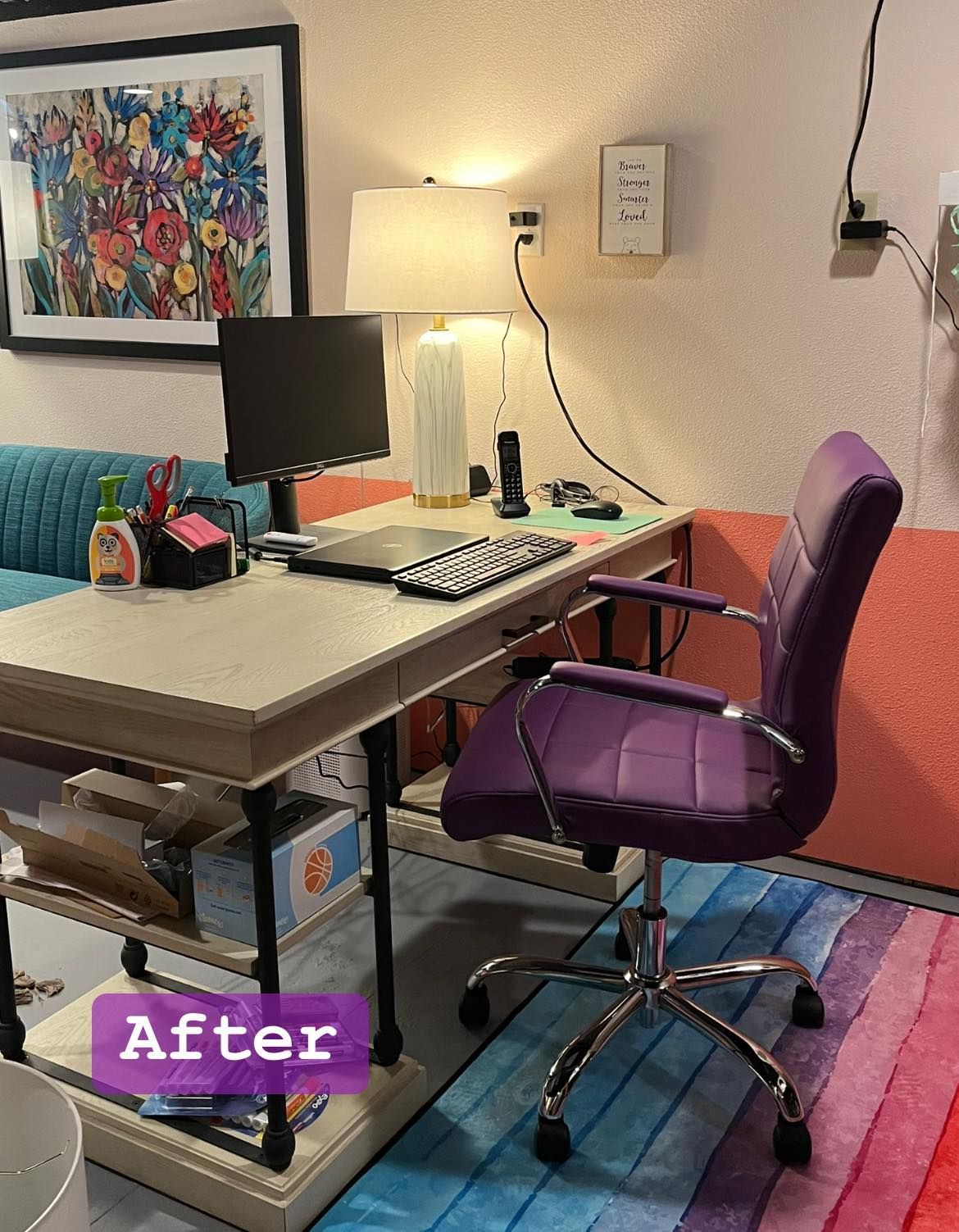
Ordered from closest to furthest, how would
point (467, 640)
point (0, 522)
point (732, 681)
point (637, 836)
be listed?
1. point (637, 836)
2. point (467, 640)
3. point (732, 681)
4. point (0, 522)

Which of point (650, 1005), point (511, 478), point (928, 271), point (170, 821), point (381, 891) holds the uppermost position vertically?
point (928, 271)

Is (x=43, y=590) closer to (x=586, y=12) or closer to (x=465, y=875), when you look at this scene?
(x=465, y=875)

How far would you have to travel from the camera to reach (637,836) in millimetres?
1846

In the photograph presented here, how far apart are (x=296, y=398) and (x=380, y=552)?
0.38 meters

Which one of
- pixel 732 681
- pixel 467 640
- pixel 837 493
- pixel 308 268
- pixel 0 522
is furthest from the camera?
pixel 0 522

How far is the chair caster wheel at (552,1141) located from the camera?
6.18ft

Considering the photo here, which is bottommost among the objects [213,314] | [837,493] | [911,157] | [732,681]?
[732,681]

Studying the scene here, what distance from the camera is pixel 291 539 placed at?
7.92ft

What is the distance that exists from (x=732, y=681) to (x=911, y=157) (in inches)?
47.1

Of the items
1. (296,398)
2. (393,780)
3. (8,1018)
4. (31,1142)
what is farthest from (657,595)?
(31,1142)

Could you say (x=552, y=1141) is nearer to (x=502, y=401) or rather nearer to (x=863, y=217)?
(x=502, y=401)

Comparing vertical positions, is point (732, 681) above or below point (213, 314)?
below

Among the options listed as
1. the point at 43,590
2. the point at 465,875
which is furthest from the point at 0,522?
the point at 465,875

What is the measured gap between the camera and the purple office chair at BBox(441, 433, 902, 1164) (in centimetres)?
171
